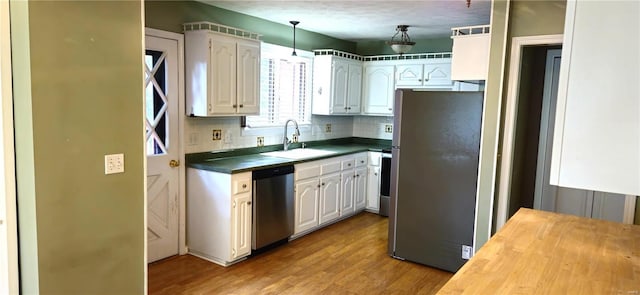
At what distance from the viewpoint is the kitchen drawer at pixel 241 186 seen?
3525mm

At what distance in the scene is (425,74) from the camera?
5.21 metres

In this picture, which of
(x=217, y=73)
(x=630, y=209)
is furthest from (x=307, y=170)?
(x=630, y=209)

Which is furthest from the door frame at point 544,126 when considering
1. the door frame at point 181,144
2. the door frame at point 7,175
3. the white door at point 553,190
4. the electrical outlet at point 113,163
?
the door frame at point 7,175

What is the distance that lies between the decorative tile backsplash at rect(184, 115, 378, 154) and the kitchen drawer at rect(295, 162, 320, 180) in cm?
63

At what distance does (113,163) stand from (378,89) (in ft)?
12.6

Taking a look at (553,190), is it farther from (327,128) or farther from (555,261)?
(555,261)

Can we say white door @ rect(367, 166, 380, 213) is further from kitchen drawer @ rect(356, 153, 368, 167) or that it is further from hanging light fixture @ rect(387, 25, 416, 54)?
hanging light fixture @ rect(387, 25, 416, 54)

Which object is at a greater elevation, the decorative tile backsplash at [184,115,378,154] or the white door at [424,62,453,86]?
the white door at [424,62,453,86]

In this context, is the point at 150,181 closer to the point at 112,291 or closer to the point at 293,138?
Result: the point at 112,291

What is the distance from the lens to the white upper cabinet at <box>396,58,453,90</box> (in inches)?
199

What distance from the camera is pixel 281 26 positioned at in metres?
4.72

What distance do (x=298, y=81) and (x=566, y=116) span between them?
440 centimetres

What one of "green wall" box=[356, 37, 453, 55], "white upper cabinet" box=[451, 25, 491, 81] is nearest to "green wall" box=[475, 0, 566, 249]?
"white upper cabinet" box=[451, 25, 491, 81]

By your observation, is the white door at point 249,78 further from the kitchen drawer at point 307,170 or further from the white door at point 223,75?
the kitchen drawer at point 307,170
